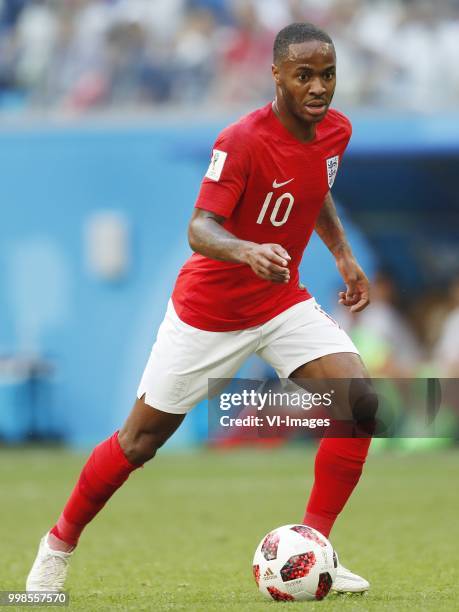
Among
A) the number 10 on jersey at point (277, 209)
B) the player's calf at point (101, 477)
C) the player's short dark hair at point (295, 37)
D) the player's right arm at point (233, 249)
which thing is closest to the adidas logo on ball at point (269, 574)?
the player's calf at point (101, 477)

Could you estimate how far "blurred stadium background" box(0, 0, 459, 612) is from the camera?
1563 cm

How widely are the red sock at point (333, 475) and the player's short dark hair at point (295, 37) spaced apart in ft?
5.41

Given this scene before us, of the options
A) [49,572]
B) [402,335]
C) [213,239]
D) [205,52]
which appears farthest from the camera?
[205,52]

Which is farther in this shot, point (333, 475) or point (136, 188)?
point (136, 188)

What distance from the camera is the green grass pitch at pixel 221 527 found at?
612 centimetres

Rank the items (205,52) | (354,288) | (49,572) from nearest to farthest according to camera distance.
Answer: (49,572), (354,288), (205,52)

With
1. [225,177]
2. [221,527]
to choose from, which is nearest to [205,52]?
[221,527]

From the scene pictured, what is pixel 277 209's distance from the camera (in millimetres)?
5852

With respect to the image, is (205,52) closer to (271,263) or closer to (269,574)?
(269,574)

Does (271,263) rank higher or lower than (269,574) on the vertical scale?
higher

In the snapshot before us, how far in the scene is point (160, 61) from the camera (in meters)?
16.6

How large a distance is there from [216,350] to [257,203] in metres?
0.67

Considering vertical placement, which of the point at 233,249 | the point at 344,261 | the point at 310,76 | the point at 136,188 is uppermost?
the point at 310,76

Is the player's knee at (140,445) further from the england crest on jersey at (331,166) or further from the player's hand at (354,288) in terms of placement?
the england crest on jersey at (331,166)
